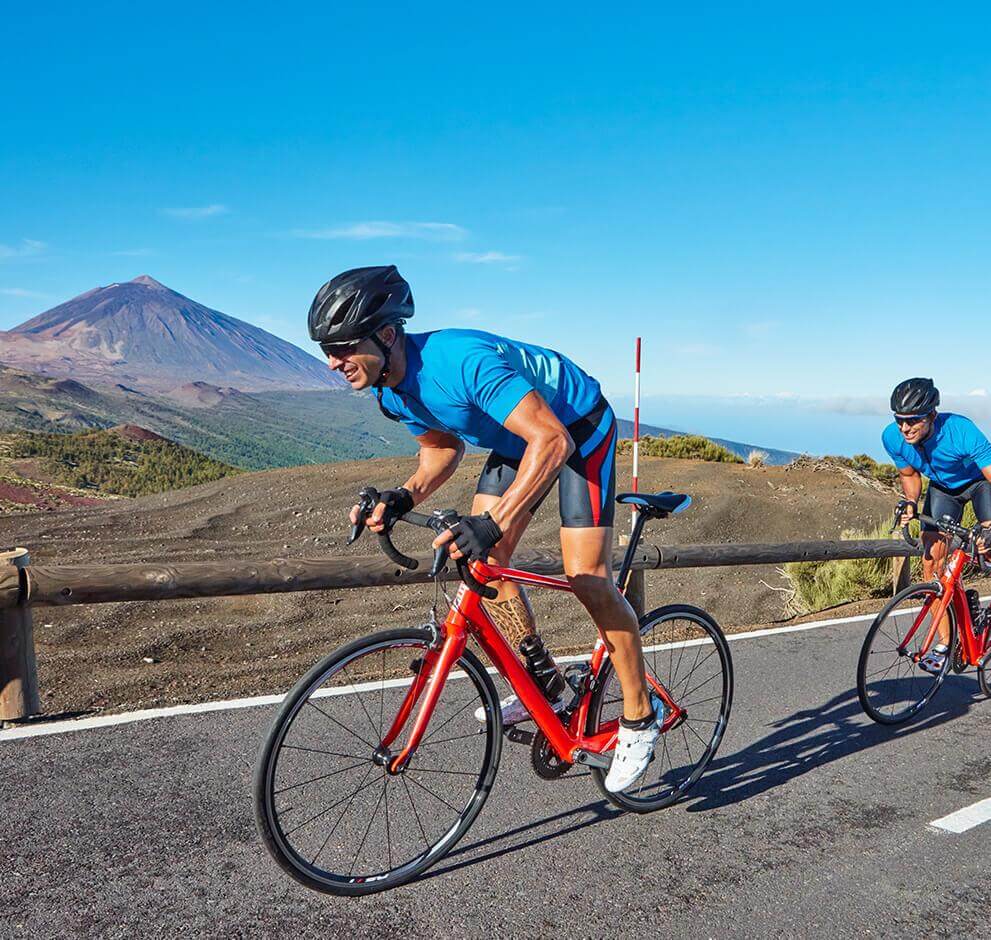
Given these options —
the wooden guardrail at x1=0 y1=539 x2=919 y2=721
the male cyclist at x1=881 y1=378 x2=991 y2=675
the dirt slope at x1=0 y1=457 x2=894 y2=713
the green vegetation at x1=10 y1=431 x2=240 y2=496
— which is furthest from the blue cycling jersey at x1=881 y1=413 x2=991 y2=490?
the green vegetation at x1=10 y1=431 x2=240 y2=496

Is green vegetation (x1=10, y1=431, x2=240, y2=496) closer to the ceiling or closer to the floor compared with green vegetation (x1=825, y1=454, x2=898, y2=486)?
closer to the floor

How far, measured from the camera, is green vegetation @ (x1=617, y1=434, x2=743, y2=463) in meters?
27.9

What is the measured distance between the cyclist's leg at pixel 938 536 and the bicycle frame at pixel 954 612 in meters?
0.07

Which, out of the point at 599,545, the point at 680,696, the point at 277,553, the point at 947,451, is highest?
the point at 947,451

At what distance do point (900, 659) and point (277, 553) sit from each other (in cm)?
1149

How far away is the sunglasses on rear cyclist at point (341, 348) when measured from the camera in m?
3.11

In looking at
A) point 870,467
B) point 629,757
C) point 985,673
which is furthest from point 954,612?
point 870,467

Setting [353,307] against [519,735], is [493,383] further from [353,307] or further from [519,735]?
[519,735]

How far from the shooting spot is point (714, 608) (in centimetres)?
1245

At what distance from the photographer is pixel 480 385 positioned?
121 inches

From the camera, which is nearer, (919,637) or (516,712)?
(516,712)

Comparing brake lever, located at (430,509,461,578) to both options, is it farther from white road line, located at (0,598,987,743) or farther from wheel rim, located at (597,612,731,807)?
white road line, located at (0,598,987,743)

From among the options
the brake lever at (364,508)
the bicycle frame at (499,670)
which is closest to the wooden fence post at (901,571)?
the bicycle frame at (499,670)

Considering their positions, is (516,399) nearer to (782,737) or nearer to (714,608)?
(782,737)
